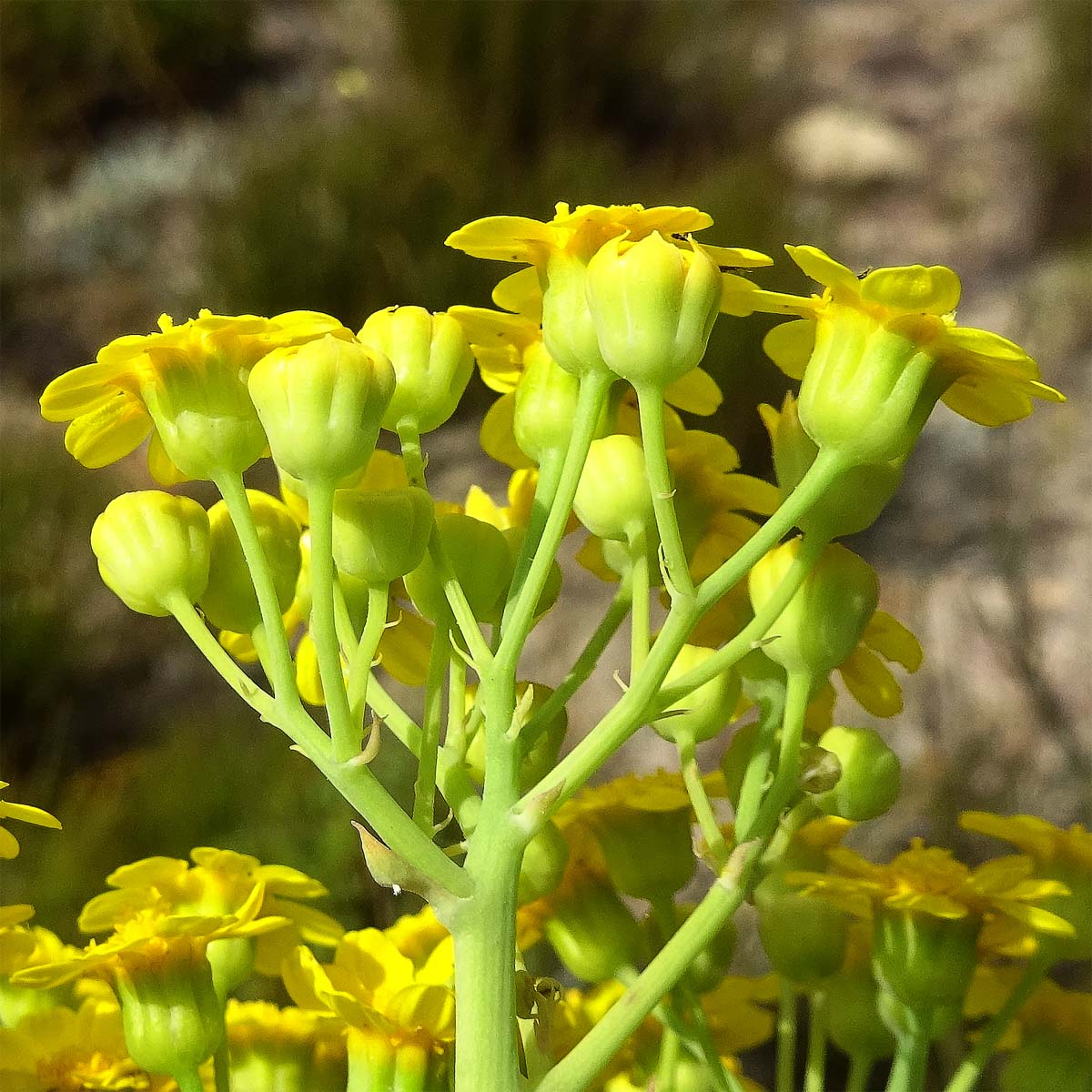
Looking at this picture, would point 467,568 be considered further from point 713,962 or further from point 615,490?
point 713,962

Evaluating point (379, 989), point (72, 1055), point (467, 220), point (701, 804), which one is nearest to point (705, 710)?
point (701, 804)

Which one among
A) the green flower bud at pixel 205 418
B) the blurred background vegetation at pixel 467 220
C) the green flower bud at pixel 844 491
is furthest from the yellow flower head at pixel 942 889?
the blurred background vegetation at pixel 467 220

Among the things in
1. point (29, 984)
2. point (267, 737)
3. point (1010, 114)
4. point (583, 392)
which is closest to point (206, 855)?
point (29, 984)

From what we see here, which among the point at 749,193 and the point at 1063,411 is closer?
the point at 1063,411

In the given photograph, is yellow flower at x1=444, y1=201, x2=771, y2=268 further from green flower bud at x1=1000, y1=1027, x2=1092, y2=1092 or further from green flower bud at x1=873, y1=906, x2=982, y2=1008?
green flower bud at x1=1000, y1=1027, x2=1092, y2=1092

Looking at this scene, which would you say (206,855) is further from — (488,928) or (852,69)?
(852,69)

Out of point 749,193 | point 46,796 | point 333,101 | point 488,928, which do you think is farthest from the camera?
point 333,101

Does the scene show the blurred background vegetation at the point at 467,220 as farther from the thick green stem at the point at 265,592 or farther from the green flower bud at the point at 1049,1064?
the thick green stem at the point at 265,592
